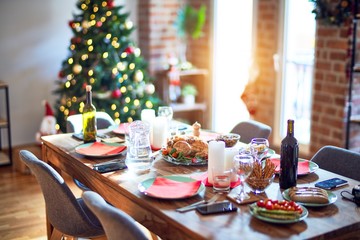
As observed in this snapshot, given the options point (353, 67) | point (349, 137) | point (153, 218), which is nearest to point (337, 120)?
point (349, 137)

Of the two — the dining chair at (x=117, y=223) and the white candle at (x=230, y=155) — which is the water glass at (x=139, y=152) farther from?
the dining chair at (x=117, y=223)

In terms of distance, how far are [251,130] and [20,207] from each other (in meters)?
1.93

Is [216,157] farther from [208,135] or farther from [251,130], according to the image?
[251,130]

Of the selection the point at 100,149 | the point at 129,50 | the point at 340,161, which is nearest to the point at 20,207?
the point at 100,149

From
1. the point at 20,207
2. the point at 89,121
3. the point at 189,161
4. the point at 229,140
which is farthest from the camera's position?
the point at 20,207

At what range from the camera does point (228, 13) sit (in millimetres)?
5934

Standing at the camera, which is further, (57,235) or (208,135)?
(208,135)

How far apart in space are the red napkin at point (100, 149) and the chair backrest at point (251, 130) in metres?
0.90

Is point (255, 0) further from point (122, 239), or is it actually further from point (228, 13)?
point (122, 239)

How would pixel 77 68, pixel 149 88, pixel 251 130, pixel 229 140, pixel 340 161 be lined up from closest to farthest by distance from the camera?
pixel 340 161 → pixel 229 140 → pixel 251 130 → pixel 77 68 → pixel 149 88

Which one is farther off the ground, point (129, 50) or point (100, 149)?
point (129, 50)

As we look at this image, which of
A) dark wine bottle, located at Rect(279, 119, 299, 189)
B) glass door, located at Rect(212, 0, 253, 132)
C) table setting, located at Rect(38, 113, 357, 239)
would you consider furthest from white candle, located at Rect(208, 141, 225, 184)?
glass door, located at Rect(212, 0, 253, 132)

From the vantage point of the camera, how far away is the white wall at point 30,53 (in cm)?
566

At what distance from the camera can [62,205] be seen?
9.04 ft
